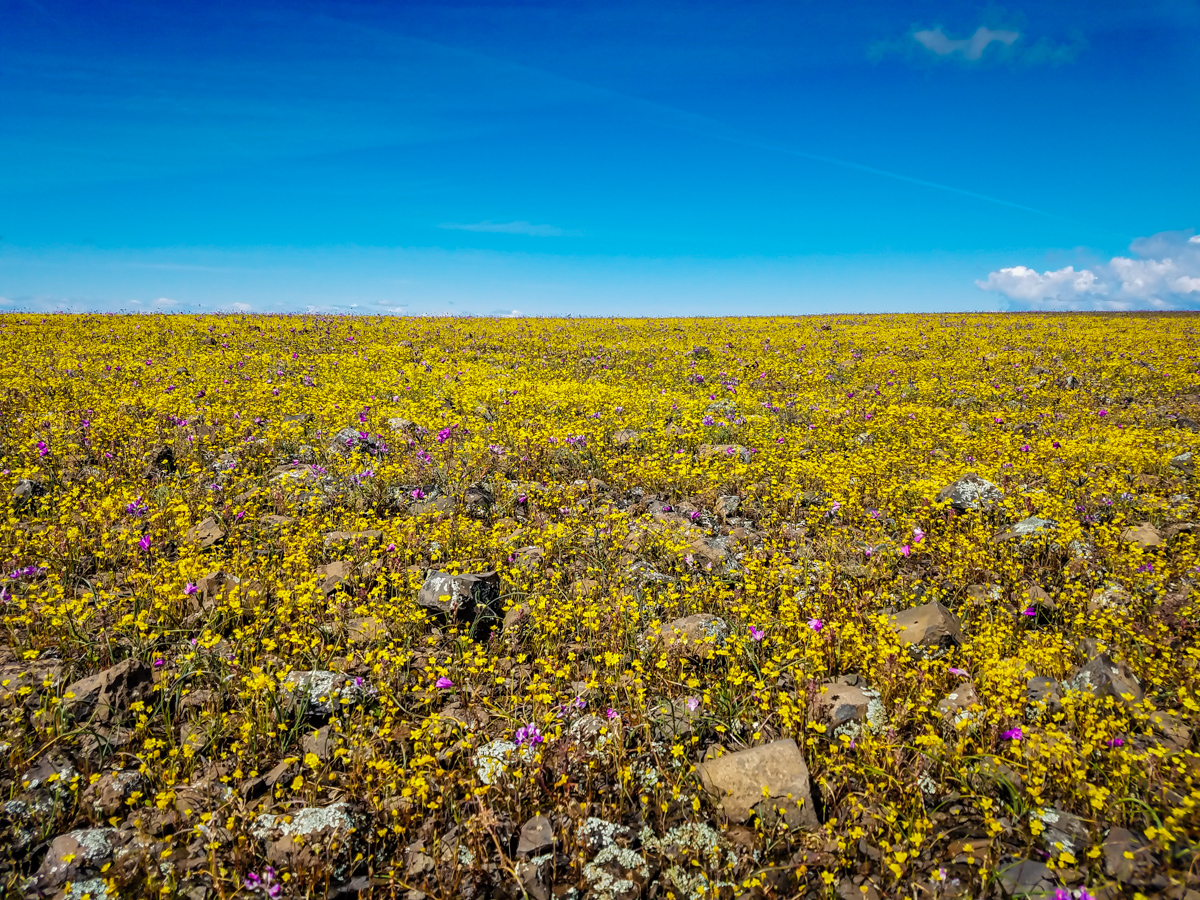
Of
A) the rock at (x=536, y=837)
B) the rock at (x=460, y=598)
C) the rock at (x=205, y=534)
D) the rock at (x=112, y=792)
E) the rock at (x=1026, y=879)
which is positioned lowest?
the rock at (x=536, y=837)

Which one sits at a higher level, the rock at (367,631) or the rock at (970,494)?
the rock at (970,494)

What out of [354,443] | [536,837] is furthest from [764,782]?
[354,443]

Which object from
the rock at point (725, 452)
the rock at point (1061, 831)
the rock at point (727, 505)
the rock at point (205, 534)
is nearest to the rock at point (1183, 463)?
the rock at point (725, 452)

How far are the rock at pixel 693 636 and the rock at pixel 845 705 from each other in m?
0.89

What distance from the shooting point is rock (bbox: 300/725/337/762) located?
3871 millimetres

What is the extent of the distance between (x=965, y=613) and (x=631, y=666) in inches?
137

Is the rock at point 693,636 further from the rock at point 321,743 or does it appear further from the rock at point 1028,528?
the rock at point 1028,528

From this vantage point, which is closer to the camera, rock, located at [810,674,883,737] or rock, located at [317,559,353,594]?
rock, located at [810,674,883,737]

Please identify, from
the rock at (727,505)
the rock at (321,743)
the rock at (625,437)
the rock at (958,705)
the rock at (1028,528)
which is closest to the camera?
the rock at (321,743)

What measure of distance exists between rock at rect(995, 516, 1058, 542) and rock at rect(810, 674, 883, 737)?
3682 mm

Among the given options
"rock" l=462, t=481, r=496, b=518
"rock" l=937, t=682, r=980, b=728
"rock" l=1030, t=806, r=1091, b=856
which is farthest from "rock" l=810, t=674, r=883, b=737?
"rock" l=462, t=481, r=496, b=518

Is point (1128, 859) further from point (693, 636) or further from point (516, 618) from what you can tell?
point (516, 618)

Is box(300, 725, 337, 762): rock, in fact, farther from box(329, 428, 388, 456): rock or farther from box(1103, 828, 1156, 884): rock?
box(329, 428, 388, 456): rock

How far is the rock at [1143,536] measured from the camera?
6357 mm
